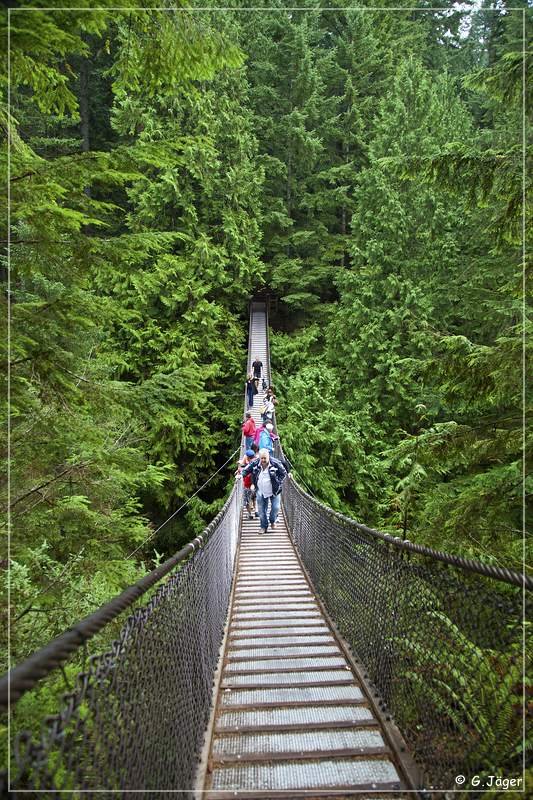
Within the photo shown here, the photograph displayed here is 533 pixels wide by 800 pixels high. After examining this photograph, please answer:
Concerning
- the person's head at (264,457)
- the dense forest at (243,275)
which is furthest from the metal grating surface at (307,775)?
the person's head at (264,457)

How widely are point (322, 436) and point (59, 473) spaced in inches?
319

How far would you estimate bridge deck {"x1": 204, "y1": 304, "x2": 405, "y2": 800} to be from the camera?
1.92 metres

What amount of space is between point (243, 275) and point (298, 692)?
45.3 feet

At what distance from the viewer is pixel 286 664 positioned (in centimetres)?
302

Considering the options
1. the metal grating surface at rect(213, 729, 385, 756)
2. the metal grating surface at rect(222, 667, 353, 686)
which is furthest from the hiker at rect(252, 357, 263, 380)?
the metal grating surface at rect(213, 729, 385, 756)

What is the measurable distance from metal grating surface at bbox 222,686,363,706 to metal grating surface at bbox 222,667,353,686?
0.21 feet

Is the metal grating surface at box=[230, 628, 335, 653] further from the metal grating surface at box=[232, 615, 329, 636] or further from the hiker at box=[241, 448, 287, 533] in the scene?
the hiker at box=[241, 448, 287, 533]

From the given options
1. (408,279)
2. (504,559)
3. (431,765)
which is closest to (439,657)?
(431,765)

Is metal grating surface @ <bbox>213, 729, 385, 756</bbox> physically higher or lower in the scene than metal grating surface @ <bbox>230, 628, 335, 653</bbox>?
higher

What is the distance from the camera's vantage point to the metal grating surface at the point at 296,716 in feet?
7.64

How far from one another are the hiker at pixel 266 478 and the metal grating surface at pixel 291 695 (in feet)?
11.7

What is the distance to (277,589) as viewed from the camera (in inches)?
197

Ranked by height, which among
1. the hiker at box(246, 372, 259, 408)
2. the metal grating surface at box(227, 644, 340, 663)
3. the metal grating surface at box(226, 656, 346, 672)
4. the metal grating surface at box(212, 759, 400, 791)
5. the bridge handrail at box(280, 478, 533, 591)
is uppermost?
the hiker at box(246, 372, 259, 408)

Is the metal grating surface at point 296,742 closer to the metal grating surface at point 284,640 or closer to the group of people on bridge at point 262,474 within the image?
the metal grating surface at point 284,640
